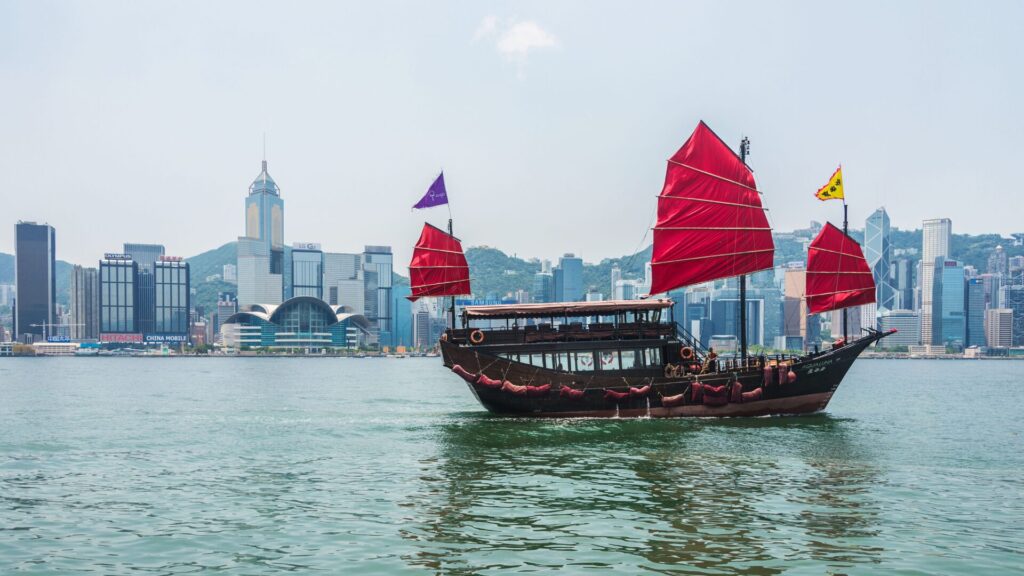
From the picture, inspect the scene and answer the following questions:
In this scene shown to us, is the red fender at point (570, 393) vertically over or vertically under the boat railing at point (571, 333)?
under

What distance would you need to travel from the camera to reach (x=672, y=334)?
1312 inches

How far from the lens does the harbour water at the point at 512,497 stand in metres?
13.7

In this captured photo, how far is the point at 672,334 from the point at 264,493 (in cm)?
1885

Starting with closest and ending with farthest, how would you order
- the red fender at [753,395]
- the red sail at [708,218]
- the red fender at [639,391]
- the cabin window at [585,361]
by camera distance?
the red fender at [639,391], the red fender at [753,395], the cabin window at [585,361], the red sail at [708,218]

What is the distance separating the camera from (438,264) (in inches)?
1529

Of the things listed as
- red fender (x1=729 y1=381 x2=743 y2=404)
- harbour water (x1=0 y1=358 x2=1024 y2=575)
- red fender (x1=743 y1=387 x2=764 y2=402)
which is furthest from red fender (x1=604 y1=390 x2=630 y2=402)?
red fender (x1=743 y1=387 x2=764 y2=402)

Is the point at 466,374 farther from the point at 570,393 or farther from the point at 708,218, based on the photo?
the point at 708,218

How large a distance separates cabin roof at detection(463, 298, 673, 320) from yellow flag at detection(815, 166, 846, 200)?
928 centimetres

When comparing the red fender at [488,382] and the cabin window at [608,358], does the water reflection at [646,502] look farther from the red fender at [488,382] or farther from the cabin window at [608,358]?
the cabin window at [608,358]

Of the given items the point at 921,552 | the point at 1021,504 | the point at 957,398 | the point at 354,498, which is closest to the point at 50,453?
the point at 354,498

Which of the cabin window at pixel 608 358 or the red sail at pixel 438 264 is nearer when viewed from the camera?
the cabin window at pixel 608 358

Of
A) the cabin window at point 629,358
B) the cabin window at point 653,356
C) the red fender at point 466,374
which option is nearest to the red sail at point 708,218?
the cabin window at point 653,356

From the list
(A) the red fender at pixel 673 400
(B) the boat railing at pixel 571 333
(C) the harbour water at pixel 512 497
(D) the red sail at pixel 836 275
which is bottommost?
(C) the harbour water at pixel 512 497

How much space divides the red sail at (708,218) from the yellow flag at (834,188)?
2.67 metres
